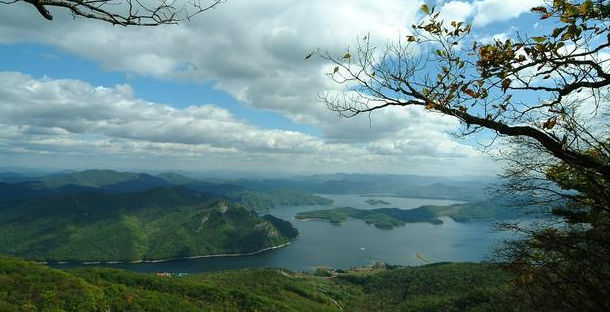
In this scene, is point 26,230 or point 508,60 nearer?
point 508,60

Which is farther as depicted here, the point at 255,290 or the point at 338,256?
the point at 338,256

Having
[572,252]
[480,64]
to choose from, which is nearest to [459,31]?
[480,64]

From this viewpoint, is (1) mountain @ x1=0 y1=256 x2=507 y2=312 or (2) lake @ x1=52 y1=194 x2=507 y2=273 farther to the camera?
(2) lake @ x1=52 y1=194 x2=507 y2=273

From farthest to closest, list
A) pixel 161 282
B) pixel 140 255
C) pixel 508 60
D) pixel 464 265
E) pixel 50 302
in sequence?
1. pixel 140 255
2. pixel 464 265
3. pixel 161 282
4. pixel 50 302
5. pixel 508 60

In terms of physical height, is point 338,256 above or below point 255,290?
below

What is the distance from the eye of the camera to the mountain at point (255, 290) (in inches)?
1738

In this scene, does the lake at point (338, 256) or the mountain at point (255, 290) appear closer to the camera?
the mountain at point (255, 290)

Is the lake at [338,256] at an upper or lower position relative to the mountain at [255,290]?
lower

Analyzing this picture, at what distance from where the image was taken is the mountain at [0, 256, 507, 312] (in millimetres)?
44156

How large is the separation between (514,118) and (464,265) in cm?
11369

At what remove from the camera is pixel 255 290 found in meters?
91.6

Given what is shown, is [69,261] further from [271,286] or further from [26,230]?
[271,286]

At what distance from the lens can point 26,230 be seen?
19562 cm

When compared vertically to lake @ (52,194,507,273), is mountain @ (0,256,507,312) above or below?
above
